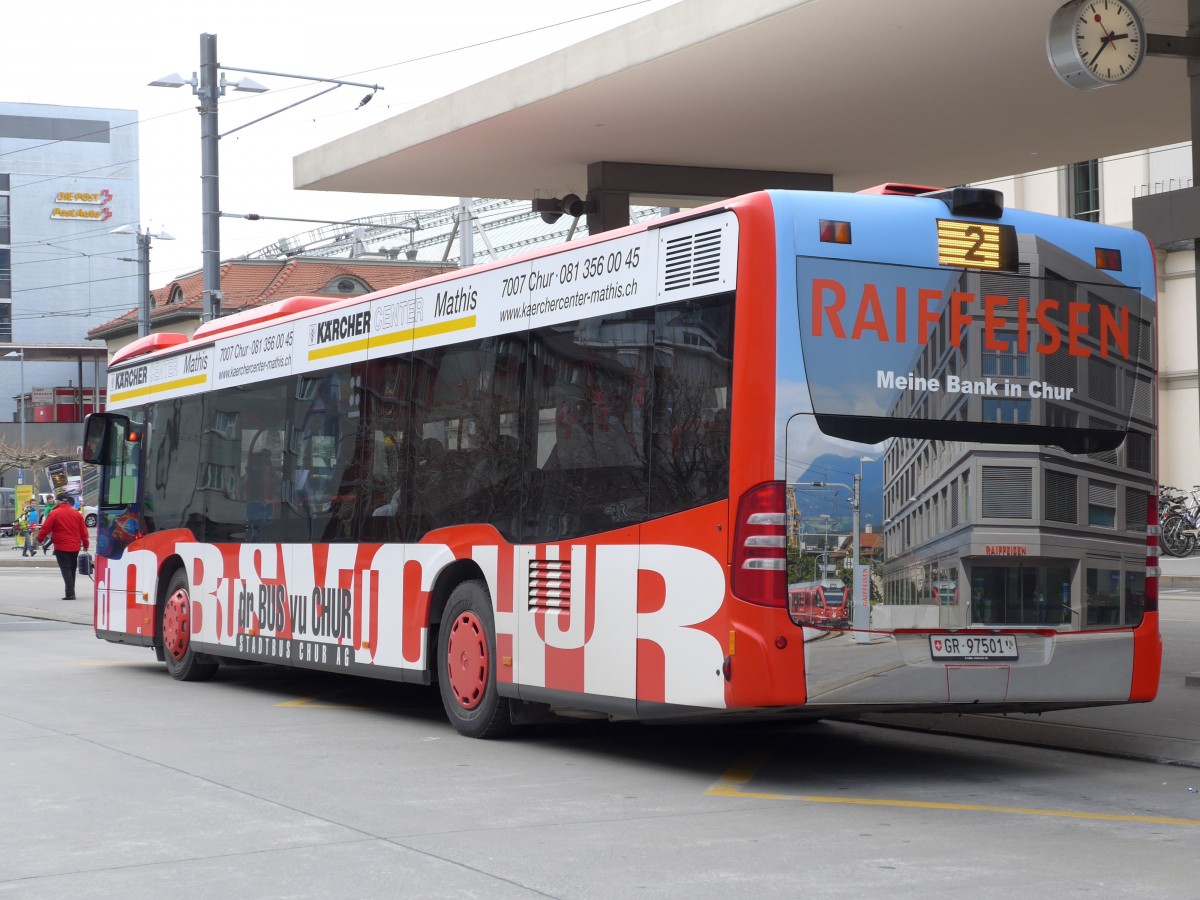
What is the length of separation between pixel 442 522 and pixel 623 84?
5.94 metres

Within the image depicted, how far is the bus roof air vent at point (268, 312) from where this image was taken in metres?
13.5

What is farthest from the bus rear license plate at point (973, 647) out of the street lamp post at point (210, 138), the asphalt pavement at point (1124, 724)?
the street lamp post at point (210, 138)

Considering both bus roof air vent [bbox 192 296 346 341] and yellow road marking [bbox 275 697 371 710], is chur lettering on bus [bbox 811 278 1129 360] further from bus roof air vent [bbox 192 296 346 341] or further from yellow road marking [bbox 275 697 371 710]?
yellow road marking [bbox 275 697 371 710]

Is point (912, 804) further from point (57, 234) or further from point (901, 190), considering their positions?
point (57, 234)

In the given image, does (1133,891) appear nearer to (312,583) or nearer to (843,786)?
(843,786)

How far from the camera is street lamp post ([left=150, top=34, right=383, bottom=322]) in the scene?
2356 cm

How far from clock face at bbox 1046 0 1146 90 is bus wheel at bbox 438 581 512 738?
5.61 metres

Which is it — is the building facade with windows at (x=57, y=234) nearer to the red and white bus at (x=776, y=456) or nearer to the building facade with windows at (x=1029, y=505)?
the red and white bus at (x=776, y=456)

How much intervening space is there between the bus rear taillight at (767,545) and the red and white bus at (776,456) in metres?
0.01

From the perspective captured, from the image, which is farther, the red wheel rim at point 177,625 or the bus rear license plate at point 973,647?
the red wheel rim at point 177,625

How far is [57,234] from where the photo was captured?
109 meters

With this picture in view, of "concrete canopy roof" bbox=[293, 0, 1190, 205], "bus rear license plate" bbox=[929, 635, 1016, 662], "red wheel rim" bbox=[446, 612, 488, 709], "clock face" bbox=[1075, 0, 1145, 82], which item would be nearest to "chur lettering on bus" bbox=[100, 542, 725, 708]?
"red wheel rim" bbox=[446, 612, 488, 709]

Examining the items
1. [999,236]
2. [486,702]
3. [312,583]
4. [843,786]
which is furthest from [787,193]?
[312,583]

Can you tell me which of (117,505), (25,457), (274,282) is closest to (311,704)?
(117,505)
